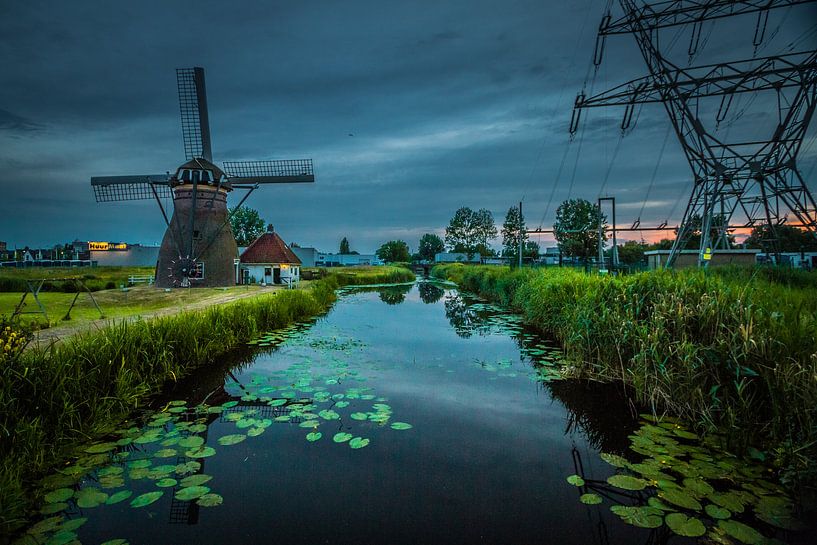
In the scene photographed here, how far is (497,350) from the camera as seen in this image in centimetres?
993

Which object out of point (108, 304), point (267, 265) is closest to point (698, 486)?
point (108, 304)

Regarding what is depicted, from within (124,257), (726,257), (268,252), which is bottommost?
(726,257)

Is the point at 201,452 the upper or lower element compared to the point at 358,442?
upper

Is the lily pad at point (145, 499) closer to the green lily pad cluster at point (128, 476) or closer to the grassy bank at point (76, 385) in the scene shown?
the green lily pad cluster at point (128, 476)

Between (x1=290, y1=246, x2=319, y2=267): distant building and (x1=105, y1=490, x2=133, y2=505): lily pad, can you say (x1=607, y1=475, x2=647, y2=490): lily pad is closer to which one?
(x1=105, y1=490, x2=133, y2=505): lily pad

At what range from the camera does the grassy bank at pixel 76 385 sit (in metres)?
3.69

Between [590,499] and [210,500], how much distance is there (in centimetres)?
355

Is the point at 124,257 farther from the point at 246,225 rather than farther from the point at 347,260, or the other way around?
the point at 347,260

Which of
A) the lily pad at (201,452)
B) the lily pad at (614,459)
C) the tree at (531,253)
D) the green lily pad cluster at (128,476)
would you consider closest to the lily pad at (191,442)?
the green lily pad cluster at (128,476)

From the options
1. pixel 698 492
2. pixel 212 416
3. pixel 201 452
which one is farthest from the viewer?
pixel 212 416

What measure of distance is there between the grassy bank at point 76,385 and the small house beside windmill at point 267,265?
766 inches

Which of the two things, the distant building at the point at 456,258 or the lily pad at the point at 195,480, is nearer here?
the lily pad at the point at 195,480

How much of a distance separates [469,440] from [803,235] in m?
65.2

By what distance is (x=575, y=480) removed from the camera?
3869mm
